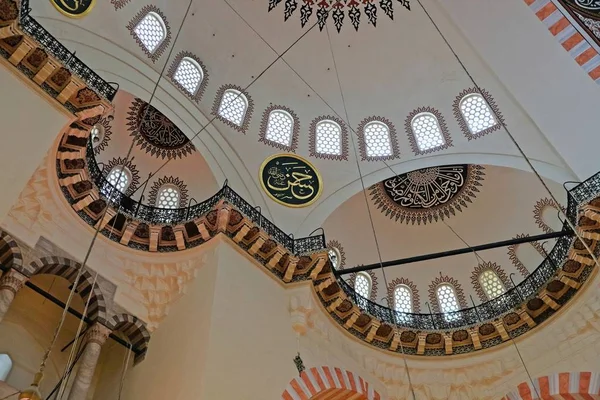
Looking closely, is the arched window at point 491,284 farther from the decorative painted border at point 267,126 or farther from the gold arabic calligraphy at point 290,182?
the decorative painted border at point 267,126

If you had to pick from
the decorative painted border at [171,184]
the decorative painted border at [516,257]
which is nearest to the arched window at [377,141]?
the decorative painted border at [516,257]

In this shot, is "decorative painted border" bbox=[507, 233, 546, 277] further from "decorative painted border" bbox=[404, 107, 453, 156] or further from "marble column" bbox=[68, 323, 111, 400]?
"marble column" bbox=[68, 323, 111, 400]

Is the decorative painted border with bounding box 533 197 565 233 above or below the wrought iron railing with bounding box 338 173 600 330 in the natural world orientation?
above

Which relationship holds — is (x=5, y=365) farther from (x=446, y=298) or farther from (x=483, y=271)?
(x=483, y=271)

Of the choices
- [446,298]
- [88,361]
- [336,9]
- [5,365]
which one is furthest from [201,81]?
[446,298]

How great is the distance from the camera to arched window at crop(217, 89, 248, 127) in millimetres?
10250

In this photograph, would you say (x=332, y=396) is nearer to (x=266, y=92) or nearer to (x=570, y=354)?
(x=570, y=354)

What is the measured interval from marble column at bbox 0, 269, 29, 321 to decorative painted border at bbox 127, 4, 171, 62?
4.43 meters

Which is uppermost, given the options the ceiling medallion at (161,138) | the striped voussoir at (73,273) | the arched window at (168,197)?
the ceiling medallion at (161,138)

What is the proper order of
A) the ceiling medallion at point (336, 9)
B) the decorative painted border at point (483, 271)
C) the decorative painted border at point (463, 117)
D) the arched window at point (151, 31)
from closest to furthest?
the arched window at point (151, 31) → the decorative painted border at point (463, 117) → the decorative painted border at point (483, 271) → the ceiling medallion at point (336, 9)

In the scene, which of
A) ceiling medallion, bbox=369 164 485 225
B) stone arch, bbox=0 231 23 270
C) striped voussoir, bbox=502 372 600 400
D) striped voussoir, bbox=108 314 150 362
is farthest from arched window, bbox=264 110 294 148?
striped voussoir, bbox=502 372 600 400

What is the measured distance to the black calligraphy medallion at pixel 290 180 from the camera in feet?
32.5

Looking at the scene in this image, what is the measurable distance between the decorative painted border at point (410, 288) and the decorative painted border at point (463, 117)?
3163 mm

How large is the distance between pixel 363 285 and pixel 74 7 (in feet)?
23.3
